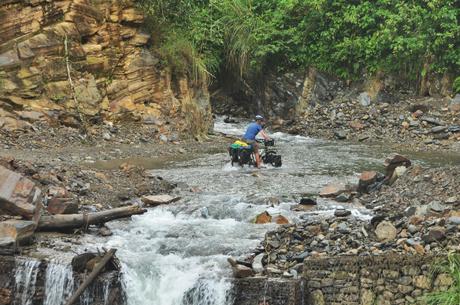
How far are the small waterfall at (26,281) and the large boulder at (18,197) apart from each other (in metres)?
1.11

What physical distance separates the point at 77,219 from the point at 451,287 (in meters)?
5.91

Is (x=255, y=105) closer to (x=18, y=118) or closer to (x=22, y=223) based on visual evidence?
(x=18, y=118)

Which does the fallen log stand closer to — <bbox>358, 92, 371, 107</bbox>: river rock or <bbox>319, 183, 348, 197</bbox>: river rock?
<bbox>319, 183, 348, 197</bbox>: river rock

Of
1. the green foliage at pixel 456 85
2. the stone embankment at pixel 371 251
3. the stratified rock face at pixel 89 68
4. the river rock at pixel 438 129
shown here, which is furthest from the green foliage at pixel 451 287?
the green foliage at pixel 456 85

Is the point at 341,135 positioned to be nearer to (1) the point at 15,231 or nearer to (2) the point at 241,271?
(2) the point at 241,271

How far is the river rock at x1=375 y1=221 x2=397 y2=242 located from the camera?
812cm

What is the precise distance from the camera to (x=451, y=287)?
21.5ft

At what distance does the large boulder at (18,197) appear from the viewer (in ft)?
29.0

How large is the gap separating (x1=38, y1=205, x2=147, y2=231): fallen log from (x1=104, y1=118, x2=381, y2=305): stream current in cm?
21

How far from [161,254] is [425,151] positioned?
12.1m

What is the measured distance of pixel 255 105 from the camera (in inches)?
1035

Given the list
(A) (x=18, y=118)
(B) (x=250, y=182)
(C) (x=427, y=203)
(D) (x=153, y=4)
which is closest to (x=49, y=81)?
(A) (x=18, y=118)

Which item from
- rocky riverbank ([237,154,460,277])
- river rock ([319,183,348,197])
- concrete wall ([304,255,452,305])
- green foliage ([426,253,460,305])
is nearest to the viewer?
green foliage ([426,253,460,305])

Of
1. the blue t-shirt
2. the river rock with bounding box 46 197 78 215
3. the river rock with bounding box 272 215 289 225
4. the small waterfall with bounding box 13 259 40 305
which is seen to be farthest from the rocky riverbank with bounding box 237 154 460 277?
the blue t-shirt
